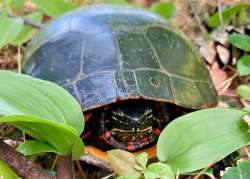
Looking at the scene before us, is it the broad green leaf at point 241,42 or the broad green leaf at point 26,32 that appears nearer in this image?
the broad green leaf at point 241,42

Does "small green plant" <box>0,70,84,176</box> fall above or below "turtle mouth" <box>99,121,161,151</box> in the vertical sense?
above

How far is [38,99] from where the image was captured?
1337 millimetres

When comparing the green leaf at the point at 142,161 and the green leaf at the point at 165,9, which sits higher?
the green leaf at the point at 142,161

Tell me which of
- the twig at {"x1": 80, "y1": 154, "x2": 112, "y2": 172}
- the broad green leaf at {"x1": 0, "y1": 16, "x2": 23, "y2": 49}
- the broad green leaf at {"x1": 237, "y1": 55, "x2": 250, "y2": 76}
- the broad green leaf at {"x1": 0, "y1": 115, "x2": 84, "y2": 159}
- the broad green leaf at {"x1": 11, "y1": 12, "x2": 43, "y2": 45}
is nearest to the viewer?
the broad green leaf at {"x1": 0, "y1": 115, "x2": 84, "y2": 159}

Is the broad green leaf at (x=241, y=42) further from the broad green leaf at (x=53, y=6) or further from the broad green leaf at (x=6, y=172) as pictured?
the broad green leaf at (x=6, y=172)

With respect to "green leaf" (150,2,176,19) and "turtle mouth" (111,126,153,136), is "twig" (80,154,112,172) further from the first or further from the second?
"green leaf" (150,2,176,19)

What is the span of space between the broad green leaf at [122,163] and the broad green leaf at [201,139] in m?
0.08

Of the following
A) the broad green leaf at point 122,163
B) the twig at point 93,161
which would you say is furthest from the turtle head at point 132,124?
the broad green leaf at point 122,163

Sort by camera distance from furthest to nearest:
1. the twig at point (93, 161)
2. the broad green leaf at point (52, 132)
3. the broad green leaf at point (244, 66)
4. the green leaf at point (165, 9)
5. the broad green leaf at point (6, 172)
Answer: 1. the green leaf at point (165, 9)
2. the broad green leaf at point (244, 66)
3. the twig at point (93, 161)
4. the broad green leaf at point (6, 172)
5. the broad green leaf at point (52, 132)

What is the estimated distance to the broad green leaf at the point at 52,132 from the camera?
3.97ft

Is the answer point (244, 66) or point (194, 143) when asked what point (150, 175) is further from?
point (244, 66)

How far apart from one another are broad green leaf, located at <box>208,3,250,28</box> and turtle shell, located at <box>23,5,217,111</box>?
0.52m

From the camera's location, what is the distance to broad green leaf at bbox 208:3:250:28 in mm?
2479

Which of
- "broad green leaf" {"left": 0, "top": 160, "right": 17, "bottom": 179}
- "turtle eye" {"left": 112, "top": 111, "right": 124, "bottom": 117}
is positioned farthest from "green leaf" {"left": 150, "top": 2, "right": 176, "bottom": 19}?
"broad green leaf" {"left": 0, "top": 160, "right": 17, "bottom": 179}
